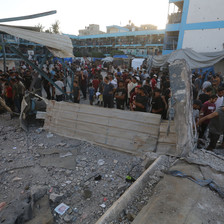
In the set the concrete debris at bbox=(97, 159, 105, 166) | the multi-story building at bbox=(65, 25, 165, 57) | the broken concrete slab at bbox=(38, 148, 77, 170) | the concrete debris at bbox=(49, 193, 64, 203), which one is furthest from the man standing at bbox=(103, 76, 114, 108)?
the multi-story building at bbox=(65, 25, 165, 57)

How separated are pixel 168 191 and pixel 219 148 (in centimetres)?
355

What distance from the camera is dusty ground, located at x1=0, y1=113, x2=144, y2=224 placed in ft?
9.39

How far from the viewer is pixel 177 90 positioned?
11.0 feet

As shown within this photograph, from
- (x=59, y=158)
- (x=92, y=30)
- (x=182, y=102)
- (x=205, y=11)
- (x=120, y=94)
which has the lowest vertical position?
(x=59, y=158)

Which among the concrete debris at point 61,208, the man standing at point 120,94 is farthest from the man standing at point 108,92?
the concrete debris at point 61,208

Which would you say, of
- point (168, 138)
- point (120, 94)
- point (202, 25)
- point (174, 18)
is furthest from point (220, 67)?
point (168, 138)

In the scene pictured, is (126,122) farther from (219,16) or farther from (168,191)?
(219,16)

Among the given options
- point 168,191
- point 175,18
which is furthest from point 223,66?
point 168,191

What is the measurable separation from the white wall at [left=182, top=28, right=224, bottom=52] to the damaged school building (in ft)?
57.1

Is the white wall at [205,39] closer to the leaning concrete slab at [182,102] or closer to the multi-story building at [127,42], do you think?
the multi-story building at [127,42]

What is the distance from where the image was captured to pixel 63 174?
12.2 feet

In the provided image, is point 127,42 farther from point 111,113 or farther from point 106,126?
point 106,126

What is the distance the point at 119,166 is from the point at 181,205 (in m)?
1.96

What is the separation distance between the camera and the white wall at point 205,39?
17234 millimetres
